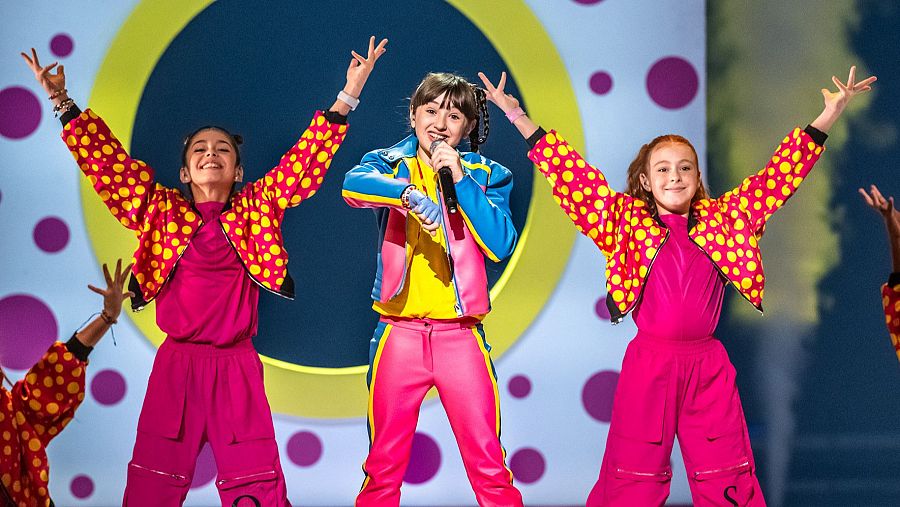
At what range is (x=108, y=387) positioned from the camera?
11.3 feet

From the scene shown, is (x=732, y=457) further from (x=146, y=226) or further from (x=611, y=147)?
(x=146, y=226)

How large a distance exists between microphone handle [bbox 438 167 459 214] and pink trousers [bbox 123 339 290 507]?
76 cm

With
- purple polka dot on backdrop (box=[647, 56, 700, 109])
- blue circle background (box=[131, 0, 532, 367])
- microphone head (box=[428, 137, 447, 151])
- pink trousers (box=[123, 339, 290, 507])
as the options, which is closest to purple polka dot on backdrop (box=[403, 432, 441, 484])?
blue circle background (box=[131, 0, 532, 367])

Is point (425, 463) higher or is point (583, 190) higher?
point (583, 190)

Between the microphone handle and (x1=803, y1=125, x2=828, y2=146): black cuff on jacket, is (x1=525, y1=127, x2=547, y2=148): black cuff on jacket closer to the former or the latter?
the microphone handle

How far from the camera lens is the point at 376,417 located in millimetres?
2736

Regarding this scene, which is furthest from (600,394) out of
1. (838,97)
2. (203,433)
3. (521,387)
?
(203,433)

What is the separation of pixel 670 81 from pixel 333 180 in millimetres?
1236

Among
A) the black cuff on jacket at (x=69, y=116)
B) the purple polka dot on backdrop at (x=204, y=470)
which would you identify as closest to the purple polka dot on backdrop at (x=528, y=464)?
the purple polka dot on backdrop at (x=204, y=470)

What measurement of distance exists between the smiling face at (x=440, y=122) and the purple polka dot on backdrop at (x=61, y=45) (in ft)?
4.57

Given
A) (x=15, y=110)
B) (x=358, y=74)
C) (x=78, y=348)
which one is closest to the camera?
(x=78, y=348)

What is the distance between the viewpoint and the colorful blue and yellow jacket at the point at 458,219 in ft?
8.68

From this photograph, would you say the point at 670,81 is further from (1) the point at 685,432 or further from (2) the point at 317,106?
(1) the point at 685,432

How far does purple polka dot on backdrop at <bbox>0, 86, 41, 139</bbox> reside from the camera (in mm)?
3387
